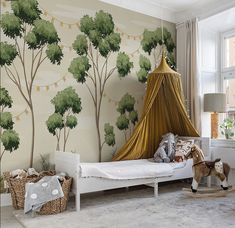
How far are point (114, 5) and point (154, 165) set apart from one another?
2.52 m

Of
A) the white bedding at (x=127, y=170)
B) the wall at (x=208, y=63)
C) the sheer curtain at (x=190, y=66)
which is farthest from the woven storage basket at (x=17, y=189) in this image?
the wall at (x=208, y=63)

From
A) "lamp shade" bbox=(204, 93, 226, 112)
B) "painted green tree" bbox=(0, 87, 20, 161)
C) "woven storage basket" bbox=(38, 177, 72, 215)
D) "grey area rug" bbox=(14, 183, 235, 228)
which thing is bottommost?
"grey area rug" bbox=(14, 183, 235, 228)

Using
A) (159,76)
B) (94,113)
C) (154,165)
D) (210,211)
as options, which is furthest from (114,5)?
(210,211)

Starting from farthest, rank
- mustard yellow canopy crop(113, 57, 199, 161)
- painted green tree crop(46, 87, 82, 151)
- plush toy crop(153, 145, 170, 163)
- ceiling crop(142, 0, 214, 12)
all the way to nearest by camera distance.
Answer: ceiling crop(142, 0, 214, 12) < mustard yellow canopy crop(113, 57, 199, 161) < plush toy crop(153, 145, 170, 163) < painted green tree crop(46, 87, 82, 151)

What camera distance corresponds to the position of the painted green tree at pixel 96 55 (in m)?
4.11

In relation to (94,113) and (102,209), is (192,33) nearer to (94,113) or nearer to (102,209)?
(94,113)

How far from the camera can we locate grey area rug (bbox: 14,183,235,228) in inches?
108

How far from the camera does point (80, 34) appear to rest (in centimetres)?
411

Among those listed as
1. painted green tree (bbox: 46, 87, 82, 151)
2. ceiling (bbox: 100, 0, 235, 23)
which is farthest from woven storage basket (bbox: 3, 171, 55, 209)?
ceiling (bbox: 100, 0, 235, 23)

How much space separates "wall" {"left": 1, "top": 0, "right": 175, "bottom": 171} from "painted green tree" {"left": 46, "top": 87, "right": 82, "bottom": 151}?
7cm

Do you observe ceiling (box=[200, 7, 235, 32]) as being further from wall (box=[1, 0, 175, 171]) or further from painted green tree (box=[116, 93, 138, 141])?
painted green tree (box=[116, 93, 138, 141])

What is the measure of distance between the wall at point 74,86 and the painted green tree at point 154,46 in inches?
4.1

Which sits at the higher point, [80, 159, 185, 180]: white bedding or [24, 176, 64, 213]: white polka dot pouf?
[80, 159, 185, 180]: white bedding

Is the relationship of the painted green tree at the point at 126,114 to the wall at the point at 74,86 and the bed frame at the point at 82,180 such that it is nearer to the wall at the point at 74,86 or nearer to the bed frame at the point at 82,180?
the wall at the point at 74,86
